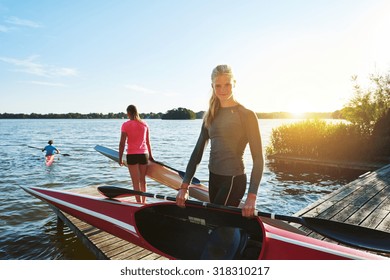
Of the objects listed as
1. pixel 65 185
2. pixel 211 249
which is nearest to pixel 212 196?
pixel 211 249

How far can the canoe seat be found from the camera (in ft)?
8.89

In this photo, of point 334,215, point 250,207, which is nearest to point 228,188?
point 250,207

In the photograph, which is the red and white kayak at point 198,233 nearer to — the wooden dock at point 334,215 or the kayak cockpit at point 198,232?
the kayak cockpit at point 198,232

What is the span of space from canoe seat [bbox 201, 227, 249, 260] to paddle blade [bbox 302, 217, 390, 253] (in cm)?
66

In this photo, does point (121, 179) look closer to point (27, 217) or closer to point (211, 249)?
point (27, 217)

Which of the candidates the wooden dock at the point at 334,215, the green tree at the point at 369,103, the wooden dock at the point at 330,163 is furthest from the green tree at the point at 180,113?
the wooden dock at the point at 334,215

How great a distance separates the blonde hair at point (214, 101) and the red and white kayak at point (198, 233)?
97cm

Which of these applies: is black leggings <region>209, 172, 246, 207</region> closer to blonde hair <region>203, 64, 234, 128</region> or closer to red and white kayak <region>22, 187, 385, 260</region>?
red and white kayak <region>22, 187, 385, 260</region>

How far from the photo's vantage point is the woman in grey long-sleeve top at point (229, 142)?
2.23 metres

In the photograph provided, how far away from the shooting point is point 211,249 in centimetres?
285

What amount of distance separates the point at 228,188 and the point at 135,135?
3.05m

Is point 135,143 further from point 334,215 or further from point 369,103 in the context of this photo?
point 369,103

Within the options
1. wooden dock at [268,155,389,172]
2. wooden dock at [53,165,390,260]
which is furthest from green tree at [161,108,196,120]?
wooden dock at [53,165,390,260]
